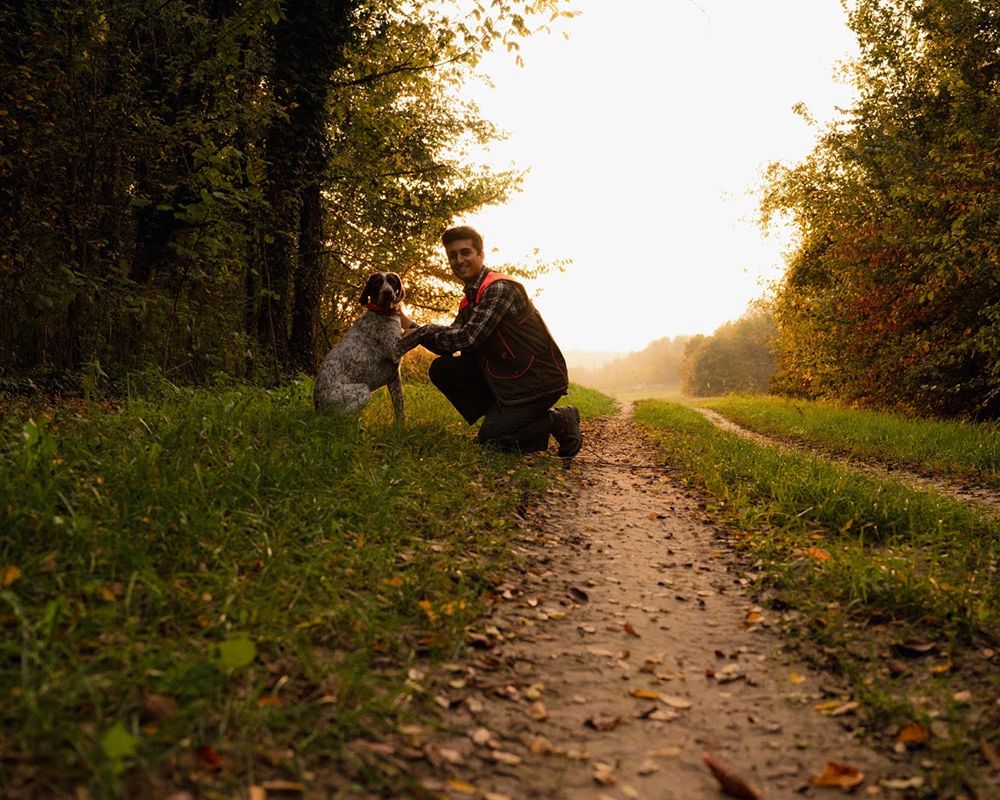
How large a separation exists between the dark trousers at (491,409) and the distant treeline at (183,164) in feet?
9.20

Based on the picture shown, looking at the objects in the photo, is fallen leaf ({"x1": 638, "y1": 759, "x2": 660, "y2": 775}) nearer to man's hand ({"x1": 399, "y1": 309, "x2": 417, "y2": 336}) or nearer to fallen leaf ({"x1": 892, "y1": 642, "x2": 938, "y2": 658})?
fallen leaf ({"x1": 892, "y1": 642, "x2": 938, "y2": 658})

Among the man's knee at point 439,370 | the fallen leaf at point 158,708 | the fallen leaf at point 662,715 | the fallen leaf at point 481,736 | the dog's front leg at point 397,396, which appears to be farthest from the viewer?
the man's knee at point 439,370

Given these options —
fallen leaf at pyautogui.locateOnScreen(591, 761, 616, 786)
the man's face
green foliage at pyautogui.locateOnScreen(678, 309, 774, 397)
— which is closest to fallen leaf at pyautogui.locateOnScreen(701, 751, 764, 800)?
fallen leaf at pyautogui.locateOnScreen(591, 761, 616, 786)

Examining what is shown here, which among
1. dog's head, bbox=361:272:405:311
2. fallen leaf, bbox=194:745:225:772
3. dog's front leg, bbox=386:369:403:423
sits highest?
dog's head, bbox=361:272:405:311

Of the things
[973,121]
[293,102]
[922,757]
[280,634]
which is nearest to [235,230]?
[293,102]

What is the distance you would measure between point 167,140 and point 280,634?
21.3 ft

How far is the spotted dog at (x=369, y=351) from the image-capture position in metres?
6.09

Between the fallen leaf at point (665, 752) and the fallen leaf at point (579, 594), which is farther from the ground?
the fallen leaf at point (579, 594)

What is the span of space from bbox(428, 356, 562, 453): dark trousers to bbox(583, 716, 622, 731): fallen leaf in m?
4.34

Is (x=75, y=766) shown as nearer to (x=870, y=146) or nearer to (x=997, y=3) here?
(x=997, y=3)

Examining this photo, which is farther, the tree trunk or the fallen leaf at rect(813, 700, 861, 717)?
the tree trunk

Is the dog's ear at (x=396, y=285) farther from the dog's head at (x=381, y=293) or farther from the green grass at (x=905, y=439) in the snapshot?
the green grass at (x=905, y=439)

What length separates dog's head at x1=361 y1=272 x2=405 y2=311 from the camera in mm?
6289

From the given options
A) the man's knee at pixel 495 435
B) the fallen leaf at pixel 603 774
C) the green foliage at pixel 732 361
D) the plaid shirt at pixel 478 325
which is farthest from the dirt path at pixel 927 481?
the green foliage at pixel 732 361
